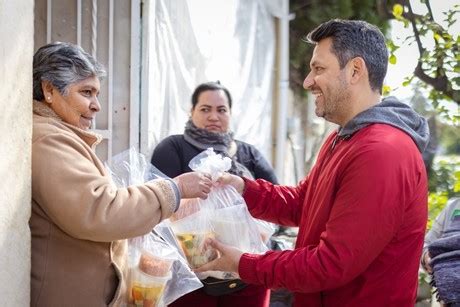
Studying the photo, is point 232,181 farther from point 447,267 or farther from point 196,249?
point 447,267

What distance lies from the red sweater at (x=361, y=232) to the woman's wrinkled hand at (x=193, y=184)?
0.31 meters

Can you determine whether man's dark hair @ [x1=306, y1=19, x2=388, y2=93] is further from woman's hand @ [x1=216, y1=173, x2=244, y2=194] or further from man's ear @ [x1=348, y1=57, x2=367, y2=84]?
woman's hand @ [x1=216, y1=173, x2=244, y2=194]

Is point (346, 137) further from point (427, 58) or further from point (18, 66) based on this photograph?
point (427, 58)

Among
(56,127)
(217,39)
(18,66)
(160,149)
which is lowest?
(160,149)

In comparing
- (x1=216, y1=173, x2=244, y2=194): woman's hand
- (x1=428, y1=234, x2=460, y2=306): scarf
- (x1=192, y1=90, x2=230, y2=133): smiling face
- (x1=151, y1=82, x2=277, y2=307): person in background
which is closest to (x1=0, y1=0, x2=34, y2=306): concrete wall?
(x1=216, y1=173, x2=244, y2=194): woman's hand

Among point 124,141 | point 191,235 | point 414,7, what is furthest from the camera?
point 414,7

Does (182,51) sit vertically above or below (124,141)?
above

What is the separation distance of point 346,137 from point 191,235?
75 centimetres

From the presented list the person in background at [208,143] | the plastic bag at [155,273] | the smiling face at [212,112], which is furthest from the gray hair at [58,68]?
the smiling face at [212,112]

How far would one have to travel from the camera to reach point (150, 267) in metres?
2.16

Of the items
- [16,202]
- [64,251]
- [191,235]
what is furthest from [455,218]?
[16,202]

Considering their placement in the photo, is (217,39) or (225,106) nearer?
(225,106)

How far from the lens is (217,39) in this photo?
5121 millimetres

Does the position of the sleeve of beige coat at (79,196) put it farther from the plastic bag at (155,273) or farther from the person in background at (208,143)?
the person in background at (208,143)
